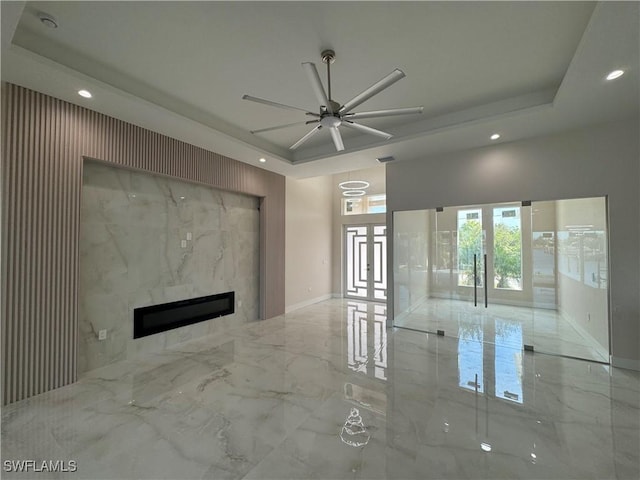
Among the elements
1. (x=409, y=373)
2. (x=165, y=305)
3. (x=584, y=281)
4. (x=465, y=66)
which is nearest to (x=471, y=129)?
(x=465, y=66)

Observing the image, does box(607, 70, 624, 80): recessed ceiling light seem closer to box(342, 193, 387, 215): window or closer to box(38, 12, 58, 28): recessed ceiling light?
box(38, 12, 58, 28): recessed ceiling light

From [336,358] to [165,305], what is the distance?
2.79 meters

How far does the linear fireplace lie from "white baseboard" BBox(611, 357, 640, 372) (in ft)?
19.3

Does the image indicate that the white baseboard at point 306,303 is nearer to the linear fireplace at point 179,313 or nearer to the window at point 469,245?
the linear fireplace at point 179,313

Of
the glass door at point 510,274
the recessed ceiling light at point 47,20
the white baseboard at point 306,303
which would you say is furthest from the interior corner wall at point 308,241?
the recessed ceiling light at point 47,20

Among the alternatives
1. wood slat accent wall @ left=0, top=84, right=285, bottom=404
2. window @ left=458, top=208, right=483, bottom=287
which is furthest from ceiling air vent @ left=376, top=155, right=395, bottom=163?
wood slat accent wall @ left=0, top=84, right=285, bottom=404

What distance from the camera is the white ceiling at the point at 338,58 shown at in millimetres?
2211

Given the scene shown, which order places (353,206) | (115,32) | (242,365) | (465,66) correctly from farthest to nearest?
(353,206)
(242,365)
(465,66)
(115,32)

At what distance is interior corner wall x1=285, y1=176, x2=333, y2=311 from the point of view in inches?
264

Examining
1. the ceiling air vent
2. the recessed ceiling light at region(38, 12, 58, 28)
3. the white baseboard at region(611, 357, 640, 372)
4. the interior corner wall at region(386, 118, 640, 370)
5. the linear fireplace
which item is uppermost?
the recessed ceiling light at region(38, 12, 58, 28)

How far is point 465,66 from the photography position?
2.90m

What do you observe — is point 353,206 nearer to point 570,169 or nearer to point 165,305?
point 570,169

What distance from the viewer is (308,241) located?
7.33 m

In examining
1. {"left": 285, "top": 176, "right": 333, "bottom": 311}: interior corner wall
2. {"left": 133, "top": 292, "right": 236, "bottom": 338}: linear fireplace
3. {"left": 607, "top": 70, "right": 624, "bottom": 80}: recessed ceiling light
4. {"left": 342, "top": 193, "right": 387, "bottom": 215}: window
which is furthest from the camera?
{"left": 342, "top": 193, "right": 387, "bottom": 215}: window
